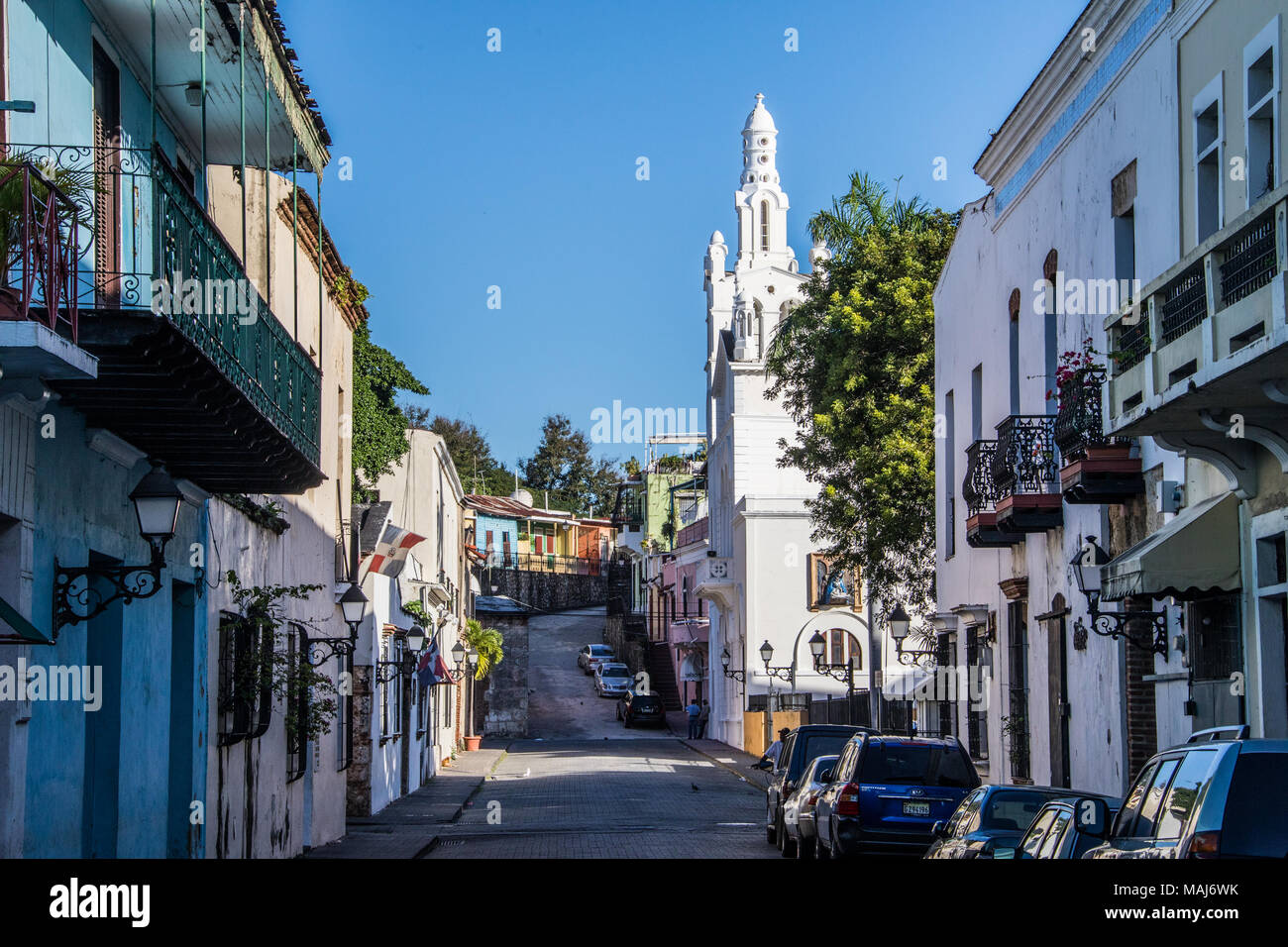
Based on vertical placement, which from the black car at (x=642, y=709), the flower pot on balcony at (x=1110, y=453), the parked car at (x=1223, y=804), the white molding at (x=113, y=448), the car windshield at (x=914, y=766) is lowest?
the black car at (x=642, y=709)

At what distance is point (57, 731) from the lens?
10.3 meters

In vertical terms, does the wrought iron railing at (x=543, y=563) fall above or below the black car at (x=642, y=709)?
above

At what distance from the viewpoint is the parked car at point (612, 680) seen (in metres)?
70.3

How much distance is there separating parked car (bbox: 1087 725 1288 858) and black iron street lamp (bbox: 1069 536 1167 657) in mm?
8477

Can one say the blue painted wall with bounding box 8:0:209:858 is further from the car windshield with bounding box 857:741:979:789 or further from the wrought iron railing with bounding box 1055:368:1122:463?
the wrought iron railing with bounding box 1055:368:1122:463

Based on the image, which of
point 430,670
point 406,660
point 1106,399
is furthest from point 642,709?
point 1106,399

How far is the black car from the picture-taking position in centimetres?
6231

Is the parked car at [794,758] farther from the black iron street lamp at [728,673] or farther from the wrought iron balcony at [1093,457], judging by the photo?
the black iron street lamp at [728,673]

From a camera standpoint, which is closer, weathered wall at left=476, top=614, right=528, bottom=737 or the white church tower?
the white church tower

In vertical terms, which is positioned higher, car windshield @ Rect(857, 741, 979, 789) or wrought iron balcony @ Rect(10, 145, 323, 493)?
wrought iron balcony @ Rect(10, 145, 323, 493)

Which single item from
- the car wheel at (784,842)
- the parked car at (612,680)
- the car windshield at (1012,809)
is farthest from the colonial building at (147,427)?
the parked car at (612,680)

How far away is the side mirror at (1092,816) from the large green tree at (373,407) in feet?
70.9

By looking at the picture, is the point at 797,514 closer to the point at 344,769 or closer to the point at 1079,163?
the point at 344,769

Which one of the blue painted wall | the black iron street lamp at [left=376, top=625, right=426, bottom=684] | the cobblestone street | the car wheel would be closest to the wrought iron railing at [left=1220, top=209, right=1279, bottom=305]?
the blue painted wall
